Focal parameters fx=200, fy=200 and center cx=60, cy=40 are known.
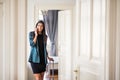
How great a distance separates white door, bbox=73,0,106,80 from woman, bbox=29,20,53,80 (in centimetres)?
256

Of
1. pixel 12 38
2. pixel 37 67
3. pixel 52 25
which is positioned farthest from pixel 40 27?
pixel 12 38

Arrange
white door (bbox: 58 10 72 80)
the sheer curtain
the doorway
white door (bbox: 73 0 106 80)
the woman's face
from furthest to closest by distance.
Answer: the sheer curtain
white door (bbox: 58 10 72 80)
the woman's face
the doorway
white door (bbox: 73 0 106 80)

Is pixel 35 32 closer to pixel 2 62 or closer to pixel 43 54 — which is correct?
pixel 43 54

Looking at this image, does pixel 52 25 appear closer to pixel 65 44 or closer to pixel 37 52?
pixel 65 44

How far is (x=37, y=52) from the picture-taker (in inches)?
203

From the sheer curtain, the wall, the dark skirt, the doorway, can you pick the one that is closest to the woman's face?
the doorway

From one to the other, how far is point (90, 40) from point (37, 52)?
2886 millimetres

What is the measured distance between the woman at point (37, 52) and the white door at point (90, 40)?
256 centimetres

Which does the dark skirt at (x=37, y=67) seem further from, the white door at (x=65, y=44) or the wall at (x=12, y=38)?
the wall at (x=12, y=38)

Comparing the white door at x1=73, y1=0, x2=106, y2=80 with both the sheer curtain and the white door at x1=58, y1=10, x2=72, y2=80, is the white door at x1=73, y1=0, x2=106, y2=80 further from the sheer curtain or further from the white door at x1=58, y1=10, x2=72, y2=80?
the sheer curtain

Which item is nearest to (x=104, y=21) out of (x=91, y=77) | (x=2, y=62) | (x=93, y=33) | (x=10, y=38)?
(x=93, y=33)

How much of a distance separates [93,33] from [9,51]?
3.36ft

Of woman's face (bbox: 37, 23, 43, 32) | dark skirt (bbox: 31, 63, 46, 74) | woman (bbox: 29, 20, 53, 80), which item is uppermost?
woman's face (bbox: 37, 23, 43, 32)

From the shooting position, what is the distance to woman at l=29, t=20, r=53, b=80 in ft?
16.8
